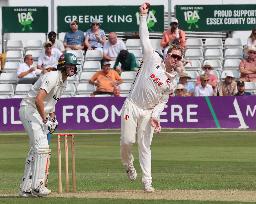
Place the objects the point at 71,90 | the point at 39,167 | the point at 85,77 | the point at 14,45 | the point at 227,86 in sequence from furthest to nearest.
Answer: the point at 14,45 < the point at 85,77 < the point at 71,90 < the point at 227,86 < the point at 39,167

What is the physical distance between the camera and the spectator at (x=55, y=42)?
82.7 feet

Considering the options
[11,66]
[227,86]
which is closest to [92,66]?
[11,66]

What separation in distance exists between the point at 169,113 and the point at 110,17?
12.6ft

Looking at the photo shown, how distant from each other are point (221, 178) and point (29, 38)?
16059 mm

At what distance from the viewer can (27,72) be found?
25578 mm

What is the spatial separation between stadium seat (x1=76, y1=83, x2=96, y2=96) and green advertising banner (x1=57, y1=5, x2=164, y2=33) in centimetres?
187

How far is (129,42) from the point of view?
26.6m

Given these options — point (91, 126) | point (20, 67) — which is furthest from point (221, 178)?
point (20, 67)

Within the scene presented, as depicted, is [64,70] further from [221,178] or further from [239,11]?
[239,11]

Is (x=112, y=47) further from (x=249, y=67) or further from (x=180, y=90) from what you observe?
(x=249, y=67)

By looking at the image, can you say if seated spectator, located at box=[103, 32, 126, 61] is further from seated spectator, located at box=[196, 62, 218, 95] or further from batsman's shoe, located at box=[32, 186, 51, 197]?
batsman's shoe, located at box=[32, 186, 51, 197]

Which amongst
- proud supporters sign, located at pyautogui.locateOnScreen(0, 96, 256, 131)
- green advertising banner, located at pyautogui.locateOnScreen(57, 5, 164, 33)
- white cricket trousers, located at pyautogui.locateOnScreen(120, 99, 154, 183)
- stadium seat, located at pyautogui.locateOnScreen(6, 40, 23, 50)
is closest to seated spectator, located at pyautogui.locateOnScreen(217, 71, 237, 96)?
proud supporters sign, located at pyautogui.locateOnScreen(0, 96, 256, 131)

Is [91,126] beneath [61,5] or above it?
beneath

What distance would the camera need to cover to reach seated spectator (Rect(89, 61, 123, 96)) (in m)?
24.6
